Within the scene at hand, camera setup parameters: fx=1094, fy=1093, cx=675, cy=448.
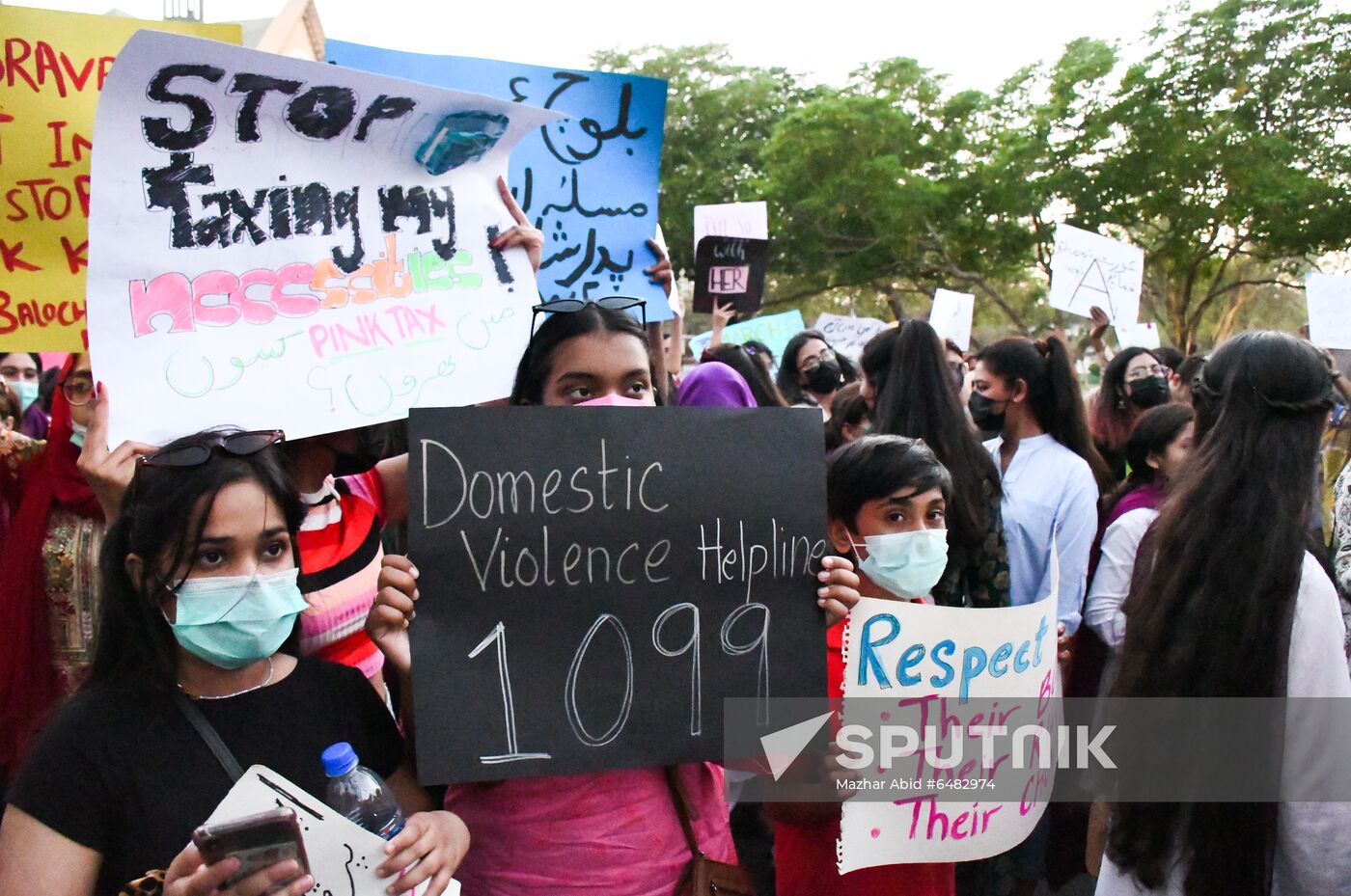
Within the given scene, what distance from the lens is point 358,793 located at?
175 centimetres

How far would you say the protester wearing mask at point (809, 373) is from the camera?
248 inches

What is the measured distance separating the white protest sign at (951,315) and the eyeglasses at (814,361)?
227 centimetres

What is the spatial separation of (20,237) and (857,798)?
87.4 inches

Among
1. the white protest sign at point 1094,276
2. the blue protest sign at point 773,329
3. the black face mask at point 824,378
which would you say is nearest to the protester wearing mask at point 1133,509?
the black face mask at point 824,378

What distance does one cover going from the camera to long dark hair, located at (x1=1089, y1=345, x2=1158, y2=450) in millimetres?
5664

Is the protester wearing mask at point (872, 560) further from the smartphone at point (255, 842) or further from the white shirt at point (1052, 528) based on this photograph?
the white shirt at point (1052, 528)

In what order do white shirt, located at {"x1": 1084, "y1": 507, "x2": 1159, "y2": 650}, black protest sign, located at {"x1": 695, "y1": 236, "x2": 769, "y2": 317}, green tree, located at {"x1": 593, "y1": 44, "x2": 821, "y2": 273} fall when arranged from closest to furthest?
white shirt, located at {"x1": 1084, "y1": 507, "x2": 1159, "y2": 650} < black protest sign, located at {"x1": 695, "y1": 236, "x2": 769, "y2": 317} < green tree, located at {"x1": 593, "y1": 44, "x2": 821, "y2": 273}

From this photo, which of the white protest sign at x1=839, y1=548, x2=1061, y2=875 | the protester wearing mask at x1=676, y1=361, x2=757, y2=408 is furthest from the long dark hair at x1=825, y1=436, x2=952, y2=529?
the protester wearing mask at x1=676, y1=361, x2=757, y2=408

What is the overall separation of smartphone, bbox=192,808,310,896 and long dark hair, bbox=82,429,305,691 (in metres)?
0.41

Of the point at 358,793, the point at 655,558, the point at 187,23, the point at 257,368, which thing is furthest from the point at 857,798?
the point at 187,23

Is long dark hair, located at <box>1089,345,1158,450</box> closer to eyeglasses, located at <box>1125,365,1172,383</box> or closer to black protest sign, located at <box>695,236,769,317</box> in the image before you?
eyeglasses, located at <box>1125,365,1172,383</box>

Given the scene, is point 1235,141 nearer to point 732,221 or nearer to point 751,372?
point 732,221

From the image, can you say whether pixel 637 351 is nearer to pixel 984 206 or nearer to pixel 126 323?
pixel 126 323

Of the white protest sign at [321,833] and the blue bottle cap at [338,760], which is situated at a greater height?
the blue bottle cap at [338,760]
